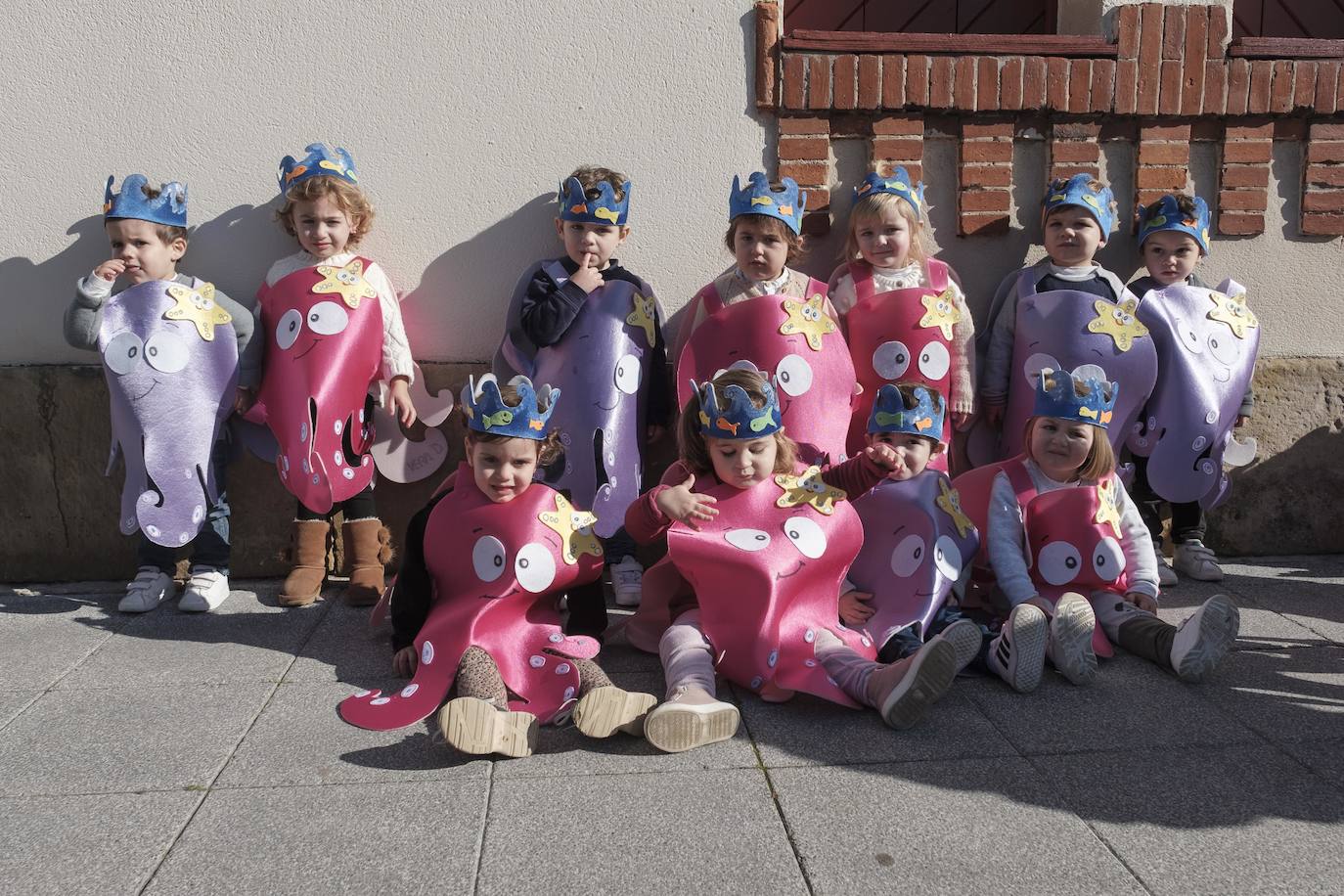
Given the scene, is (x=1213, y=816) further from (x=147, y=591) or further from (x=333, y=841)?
(x=147, y=591)

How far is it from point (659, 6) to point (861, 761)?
3004 millimetres

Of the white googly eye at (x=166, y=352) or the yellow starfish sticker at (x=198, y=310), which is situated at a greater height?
the yellow starfish sticker at (x=198, y=310)

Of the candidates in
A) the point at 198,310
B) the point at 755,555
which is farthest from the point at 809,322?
the point at 198,310

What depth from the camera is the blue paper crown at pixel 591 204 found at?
3848mm

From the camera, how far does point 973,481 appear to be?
Answer: 3590 millimetres

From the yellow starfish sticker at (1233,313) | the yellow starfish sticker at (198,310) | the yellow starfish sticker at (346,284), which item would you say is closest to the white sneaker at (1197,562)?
the yellow starfish sticker at (1233,313)

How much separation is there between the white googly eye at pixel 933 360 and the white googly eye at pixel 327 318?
6.88ft

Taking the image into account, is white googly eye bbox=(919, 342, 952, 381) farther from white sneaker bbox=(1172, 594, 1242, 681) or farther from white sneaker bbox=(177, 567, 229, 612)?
white sneaker bbox=(177, 567, 229, 612)

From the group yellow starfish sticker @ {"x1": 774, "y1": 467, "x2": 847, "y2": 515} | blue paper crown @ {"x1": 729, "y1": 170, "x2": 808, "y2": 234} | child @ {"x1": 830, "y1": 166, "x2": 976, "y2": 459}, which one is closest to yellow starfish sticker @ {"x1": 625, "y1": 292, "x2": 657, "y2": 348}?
blue paper crown @ {"x1": 729, "y1": 170, "x2": 808, "y2": 234}

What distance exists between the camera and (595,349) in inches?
153

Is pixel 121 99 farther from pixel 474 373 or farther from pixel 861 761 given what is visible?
pixel 861 761

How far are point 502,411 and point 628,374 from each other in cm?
93

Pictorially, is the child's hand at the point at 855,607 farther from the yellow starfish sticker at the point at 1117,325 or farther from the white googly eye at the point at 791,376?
the yellow starfish sticker at the point at 1117,325

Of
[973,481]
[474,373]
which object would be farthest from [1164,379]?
[474,373]
